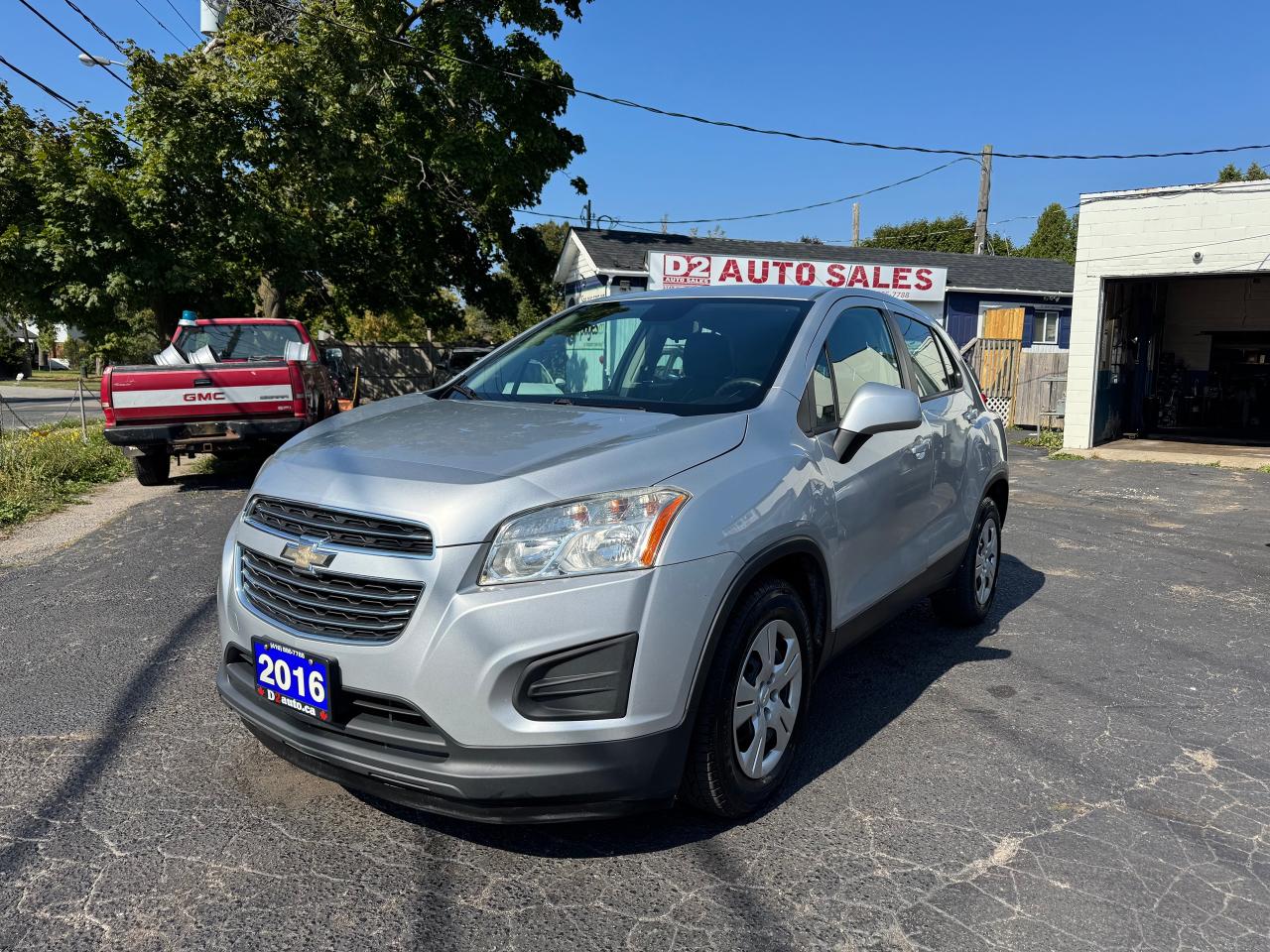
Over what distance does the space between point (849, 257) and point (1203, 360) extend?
862 centimetres

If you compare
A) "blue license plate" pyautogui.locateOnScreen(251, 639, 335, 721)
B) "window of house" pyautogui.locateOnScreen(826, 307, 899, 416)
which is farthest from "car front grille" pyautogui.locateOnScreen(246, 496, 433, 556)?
"window of house" pyautogui.locateOnScreen(826, 307, 899, 416)

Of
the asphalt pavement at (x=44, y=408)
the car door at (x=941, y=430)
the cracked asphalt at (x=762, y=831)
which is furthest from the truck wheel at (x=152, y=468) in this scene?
the car door at (x=941, y=430)

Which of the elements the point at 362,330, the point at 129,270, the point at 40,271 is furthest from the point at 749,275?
the point at 362,330

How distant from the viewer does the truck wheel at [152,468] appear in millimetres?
10433

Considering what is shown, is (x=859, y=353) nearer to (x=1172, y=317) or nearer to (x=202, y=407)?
(x=202, y=407)

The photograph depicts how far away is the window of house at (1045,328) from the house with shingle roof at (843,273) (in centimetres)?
3

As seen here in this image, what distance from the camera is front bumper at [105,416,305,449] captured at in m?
9.59

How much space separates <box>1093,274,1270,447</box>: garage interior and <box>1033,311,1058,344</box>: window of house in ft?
12.3

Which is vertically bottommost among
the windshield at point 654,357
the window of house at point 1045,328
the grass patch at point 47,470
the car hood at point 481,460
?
the grass patch at point 47,470

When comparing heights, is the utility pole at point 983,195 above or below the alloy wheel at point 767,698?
above

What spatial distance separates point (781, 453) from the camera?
3117 millimetres

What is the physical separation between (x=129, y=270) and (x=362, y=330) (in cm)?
2225

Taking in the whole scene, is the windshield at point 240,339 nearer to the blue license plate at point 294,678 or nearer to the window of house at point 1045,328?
the blue license plate at point 294,678

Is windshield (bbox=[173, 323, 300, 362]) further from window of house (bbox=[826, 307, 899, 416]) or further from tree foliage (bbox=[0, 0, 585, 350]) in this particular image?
window of house (bbox=[826, 307, 899, 416])
